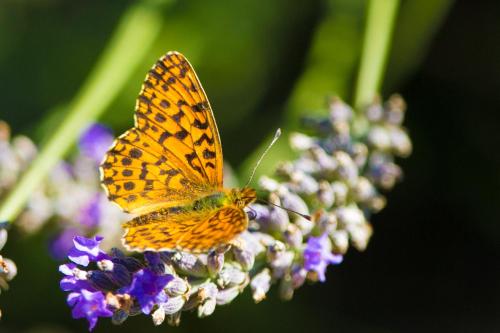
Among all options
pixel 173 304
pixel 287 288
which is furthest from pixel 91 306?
pixel 287 288

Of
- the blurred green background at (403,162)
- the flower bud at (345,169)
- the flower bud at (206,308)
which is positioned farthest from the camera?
the blurred green background at (403,162)

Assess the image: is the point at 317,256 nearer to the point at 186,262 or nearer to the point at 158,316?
the point at 186,262

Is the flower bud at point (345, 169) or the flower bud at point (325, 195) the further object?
the flower bud at point (345, 169)

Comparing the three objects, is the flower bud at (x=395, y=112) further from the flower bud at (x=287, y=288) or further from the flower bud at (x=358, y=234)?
the flower bud at (x=287, y=288)

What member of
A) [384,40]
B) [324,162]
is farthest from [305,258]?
[384,40]

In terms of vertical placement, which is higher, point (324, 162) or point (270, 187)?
point (324, 162)

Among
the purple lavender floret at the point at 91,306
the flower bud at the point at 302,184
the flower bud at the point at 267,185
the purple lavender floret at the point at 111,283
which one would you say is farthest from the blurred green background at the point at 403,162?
the purple lavender floret at the point at 91,306

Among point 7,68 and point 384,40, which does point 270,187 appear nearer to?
point 384,40
